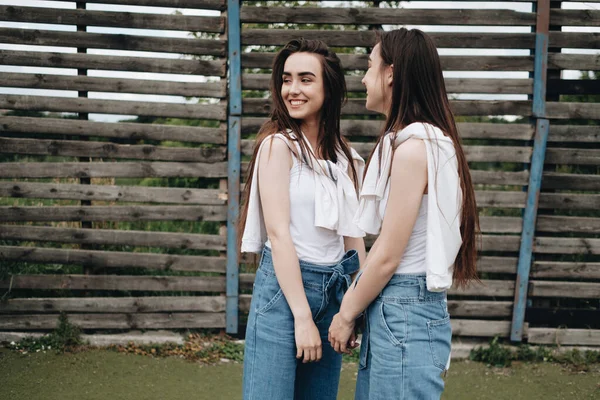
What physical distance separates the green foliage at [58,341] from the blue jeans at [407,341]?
11.1 ft

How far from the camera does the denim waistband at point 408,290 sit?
6.08ft

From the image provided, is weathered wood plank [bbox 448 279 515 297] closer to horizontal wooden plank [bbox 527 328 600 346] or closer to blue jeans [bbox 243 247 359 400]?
horizontal wooden plank [bbox 527 328 600 346]

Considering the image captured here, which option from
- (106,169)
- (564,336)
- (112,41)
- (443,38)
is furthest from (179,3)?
(564,336)

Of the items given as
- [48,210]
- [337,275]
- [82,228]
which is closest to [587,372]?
[337,275]

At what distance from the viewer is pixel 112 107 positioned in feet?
15.0

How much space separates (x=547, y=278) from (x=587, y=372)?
0.83 meters

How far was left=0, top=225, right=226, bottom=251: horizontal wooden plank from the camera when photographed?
455 cm

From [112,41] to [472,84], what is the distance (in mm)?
2950

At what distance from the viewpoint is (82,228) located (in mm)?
4641

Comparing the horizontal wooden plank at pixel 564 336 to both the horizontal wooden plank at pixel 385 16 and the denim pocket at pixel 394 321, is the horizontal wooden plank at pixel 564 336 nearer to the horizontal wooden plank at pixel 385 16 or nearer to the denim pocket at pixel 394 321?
the horizontal wooden plank at pixel 385 16

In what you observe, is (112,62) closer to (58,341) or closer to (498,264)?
(58,341)

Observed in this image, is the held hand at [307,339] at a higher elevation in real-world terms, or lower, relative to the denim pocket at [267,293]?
lower

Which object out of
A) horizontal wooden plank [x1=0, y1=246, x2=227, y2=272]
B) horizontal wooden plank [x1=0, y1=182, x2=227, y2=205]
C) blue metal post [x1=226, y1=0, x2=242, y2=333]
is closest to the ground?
blue metal post [x1=226, y1=0, x2=242, y2=333]

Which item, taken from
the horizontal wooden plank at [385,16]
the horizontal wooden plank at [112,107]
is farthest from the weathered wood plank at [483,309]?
the horizontal wooden plank at [112,107]
